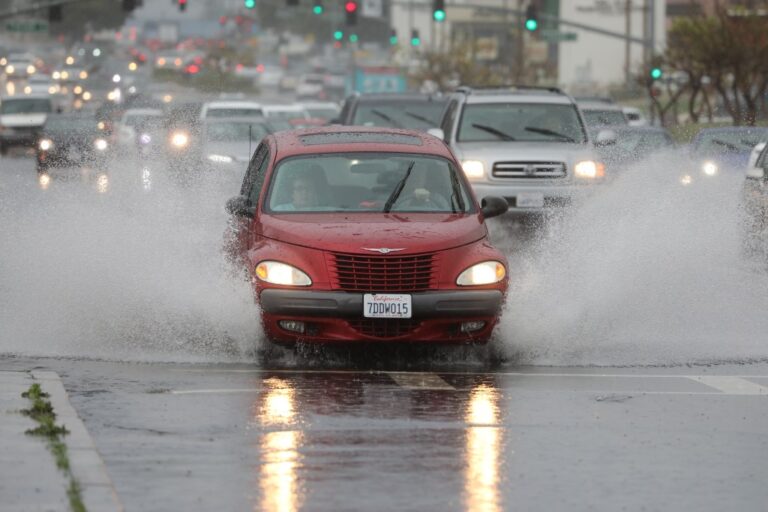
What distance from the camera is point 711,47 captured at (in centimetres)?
5138

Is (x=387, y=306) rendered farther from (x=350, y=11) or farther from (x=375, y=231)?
(x=350, y=11)

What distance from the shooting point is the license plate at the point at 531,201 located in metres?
23.5

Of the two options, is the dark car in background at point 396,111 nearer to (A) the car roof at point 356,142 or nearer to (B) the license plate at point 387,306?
(A) the car roof at point 356,142

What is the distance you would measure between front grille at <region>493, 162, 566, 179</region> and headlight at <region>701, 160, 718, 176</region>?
5020 mm

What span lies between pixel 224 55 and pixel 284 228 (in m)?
129

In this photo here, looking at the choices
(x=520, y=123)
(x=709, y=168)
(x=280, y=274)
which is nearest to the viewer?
(x=280, y=274)

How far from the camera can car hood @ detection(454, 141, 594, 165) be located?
23750mm

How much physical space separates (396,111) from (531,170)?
21.4ft

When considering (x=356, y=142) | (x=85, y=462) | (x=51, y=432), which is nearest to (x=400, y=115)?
(x=356, y=142)

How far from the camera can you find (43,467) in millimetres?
8492

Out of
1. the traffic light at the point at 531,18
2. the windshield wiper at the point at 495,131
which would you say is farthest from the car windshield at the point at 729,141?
the traffic light at the point at 531,18

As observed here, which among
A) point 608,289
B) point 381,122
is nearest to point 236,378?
point 608,289

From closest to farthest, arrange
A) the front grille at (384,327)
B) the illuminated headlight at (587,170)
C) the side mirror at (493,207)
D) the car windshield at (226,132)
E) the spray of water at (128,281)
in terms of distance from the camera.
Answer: the front grille at (384,327) → the spray of water at (128,281) → the side mirror at (493,207) → the illuminated headlight at (587,170) → the car windshield at (226,132)

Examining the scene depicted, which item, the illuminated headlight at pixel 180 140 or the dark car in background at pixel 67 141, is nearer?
the illuminated headlight at pixel 180 140
